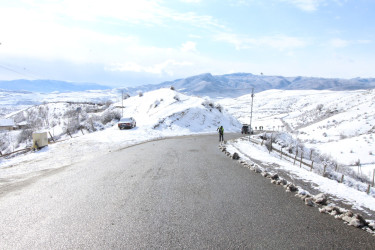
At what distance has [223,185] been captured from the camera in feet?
28.0

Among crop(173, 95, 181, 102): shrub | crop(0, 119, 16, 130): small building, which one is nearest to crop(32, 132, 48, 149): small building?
crop(173, 95, 181, 102): shrub

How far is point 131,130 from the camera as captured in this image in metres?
31.5

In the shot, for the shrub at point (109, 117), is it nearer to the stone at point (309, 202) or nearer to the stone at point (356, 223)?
the stone at point (309, 202)

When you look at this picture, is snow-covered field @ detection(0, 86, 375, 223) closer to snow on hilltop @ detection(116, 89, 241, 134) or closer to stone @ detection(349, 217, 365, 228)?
snow on hilltop @ detection(116, 89, 241, 134)

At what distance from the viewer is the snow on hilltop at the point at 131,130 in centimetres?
1546

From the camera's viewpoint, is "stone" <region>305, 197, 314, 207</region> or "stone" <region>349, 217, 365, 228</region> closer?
"stone" <region>349, 217, 365, 228</region>

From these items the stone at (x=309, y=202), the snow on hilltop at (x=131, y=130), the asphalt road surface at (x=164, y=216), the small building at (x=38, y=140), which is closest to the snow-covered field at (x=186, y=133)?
the snow on hilltop at (x=131, y=130)

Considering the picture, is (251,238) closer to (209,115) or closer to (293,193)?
(293,193)

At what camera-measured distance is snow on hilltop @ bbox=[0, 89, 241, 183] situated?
15461 millimetres

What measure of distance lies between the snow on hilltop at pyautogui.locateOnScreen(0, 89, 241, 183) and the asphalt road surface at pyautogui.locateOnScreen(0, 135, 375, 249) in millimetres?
5711

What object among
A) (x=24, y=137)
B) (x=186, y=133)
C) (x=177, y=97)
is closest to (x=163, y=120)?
(x=186, y=133)

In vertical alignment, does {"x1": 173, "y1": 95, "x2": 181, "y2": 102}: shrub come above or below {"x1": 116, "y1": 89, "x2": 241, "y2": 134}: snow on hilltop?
above

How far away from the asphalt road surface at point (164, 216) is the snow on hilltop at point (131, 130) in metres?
5.71

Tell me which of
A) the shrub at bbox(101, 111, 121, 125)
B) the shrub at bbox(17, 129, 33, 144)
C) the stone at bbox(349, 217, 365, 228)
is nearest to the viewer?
the stone at bbox(349, 217, 365, 228)
